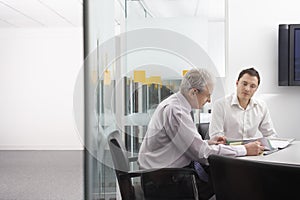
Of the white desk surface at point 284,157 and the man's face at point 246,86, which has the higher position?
the man's face at point 246,86

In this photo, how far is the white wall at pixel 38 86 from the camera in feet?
21.4

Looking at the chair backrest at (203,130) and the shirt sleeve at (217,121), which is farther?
the chair backrest at (203,130)

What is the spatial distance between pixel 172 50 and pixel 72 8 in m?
2.85

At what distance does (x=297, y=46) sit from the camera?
3574 mm

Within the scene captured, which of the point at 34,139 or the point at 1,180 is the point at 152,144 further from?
the point at 34,139

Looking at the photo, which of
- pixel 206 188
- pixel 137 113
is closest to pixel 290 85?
pixel 137 113

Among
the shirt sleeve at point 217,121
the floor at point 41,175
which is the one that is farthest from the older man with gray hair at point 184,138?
the floor at point 41,175

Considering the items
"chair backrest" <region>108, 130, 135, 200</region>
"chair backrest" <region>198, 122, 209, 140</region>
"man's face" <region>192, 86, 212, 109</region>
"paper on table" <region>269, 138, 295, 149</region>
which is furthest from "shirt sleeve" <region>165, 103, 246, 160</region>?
"chair backrest" <region>198, 122, 209, 140</region>

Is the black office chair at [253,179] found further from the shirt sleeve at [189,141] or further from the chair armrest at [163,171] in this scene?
the shirt sleeve at [189,141]

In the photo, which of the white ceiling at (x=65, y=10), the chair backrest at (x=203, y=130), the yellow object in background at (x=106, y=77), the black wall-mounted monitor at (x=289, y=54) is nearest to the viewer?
the yellow object in background at (x=106, y=77)

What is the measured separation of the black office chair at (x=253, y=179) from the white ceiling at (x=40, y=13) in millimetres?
3836

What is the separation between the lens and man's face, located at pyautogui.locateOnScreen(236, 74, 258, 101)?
259 centimetres

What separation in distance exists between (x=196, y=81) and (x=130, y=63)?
2.34 ft

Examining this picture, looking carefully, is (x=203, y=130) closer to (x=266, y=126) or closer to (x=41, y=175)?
(x=266, y=126)
